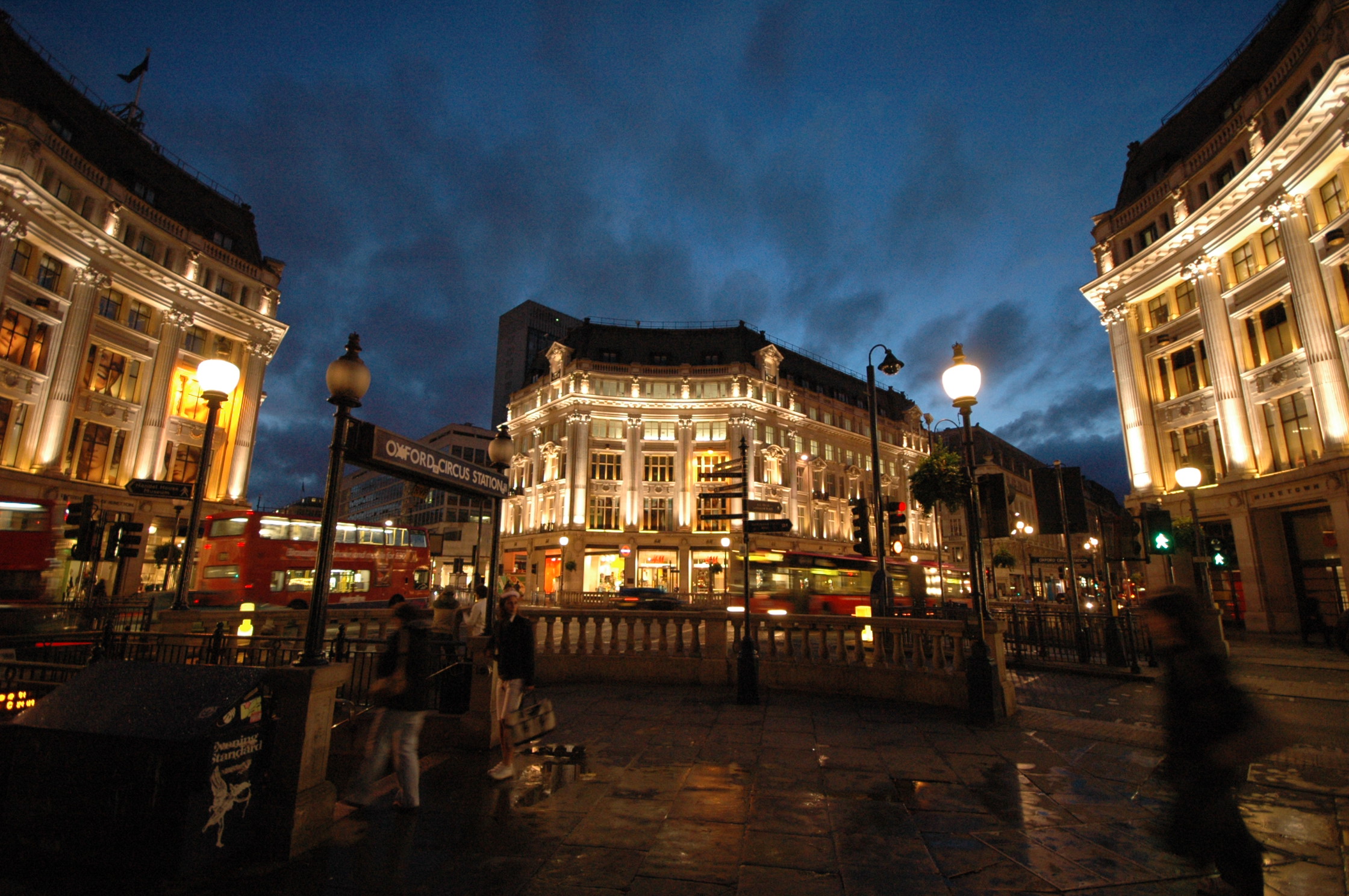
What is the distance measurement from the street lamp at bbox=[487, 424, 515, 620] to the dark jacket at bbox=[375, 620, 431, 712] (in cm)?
120

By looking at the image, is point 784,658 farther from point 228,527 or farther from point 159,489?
point 228,527

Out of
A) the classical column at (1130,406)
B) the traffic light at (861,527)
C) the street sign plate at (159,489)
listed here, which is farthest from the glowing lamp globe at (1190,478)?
the street sign plate at (159,489)

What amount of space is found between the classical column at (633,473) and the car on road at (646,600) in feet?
42.9

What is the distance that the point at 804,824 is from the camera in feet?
15.5

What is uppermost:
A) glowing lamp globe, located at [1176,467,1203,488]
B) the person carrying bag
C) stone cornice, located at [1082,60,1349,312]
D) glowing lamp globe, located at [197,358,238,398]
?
stone cornice, located at [1082,60,1349,312]

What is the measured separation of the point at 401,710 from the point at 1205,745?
5.64 m

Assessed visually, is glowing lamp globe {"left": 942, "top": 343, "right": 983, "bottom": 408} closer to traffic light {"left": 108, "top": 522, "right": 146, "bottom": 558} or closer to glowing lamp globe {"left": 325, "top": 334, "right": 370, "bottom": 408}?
→ glowing lamp globe {"left": 325, "top": 334, "right": 370, "bottom": 408}

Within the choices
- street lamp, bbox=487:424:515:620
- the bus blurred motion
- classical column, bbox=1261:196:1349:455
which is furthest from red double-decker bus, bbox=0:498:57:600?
classical column, bbox=1261:196:1349:455

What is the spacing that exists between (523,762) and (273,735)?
2822mm

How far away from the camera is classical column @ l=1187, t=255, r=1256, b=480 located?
24.9m

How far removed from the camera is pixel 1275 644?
1984 centimetres

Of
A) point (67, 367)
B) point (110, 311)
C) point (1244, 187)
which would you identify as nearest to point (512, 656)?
point (1244, 187)

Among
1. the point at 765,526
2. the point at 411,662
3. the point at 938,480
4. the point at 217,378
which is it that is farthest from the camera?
the point at 938,480

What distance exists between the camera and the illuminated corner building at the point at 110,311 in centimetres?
2681
